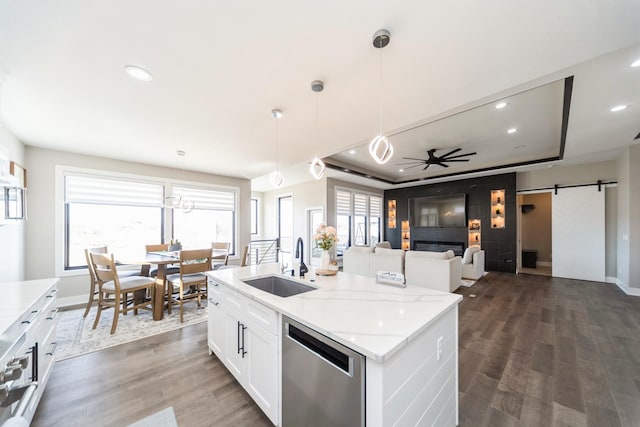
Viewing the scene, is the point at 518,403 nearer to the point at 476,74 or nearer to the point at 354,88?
the point at 476,74

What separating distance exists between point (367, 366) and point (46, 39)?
9.66 feet

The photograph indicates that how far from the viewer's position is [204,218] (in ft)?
19.0

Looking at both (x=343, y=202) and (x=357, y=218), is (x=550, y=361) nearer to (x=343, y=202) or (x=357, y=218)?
(x=343, y=202)

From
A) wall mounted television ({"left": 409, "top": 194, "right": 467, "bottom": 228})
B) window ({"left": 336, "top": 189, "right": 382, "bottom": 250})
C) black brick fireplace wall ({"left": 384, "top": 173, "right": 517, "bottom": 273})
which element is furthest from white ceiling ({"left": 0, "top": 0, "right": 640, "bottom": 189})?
window ({"left": 336, "top": 189, "right": 382, "bottom": 250})

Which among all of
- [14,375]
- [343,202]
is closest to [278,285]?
[14,375]

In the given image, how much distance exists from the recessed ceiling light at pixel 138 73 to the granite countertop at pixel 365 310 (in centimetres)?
196

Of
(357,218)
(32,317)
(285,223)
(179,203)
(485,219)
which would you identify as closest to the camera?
(32,317)

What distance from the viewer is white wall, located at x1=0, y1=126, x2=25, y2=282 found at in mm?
2861

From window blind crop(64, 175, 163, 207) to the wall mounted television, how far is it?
762 centimetres

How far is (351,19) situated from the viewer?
1.54 m

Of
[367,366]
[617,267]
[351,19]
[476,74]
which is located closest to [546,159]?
[617,267]

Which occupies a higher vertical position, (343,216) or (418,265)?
(343,216)

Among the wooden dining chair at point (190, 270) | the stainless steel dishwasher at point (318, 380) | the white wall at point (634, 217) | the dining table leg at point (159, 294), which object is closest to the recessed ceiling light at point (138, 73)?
the wooden dining chair at point (190, 270)

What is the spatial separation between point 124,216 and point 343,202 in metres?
5.53
